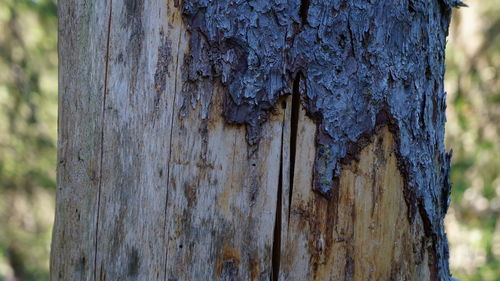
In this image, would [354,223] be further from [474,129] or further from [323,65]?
[474,129]

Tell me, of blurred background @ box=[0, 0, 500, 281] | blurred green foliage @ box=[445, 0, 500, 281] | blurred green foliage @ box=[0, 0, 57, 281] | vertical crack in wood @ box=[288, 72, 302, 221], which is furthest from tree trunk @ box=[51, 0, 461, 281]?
blurred green foliage @ box=[0, 0, 57, 281]

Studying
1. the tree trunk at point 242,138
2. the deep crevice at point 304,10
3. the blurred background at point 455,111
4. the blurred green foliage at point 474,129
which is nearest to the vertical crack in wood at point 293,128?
the tree trunk at point 242,138

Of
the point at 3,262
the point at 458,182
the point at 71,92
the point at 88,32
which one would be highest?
the point at 88,32

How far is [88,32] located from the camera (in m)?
1.54

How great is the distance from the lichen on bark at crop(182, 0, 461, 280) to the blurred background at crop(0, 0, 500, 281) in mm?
4858

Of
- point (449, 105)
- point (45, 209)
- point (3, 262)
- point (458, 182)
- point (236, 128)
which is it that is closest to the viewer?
point (236, 128)

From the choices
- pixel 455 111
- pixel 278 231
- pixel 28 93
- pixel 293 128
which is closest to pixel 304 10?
pixel 293 128

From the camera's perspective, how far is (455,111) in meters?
6.40

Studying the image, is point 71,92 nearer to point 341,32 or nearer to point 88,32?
point 88,32

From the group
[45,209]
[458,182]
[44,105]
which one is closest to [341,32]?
[458,182]

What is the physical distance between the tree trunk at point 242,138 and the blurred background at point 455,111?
16.1ft

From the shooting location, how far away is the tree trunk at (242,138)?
1431 millimetres

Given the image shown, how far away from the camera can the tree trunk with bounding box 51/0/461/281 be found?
56.3 inches

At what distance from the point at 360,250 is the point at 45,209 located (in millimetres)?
6844
